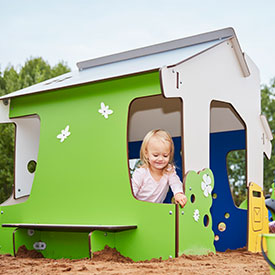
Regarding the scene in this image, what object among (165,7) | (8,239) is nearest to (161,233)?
(8,239)

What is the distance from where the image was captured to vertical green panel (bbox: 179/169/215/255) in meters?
4.15

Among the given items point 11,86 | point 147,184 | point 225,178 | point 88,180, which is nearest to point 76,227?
point 88,180

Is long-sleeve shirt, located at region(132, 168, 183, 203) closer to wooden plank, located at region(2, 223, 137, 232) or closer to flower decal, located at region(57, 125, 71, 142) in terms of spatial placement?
wooden plank, located at region(2, 223, 137, 232)

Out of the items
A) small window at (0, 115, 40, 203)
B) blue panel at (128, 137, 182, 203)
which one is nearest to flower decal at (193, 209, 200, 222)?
small window at (0, 115, 40, 203)

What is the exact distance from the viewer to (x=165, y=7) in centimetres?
1245

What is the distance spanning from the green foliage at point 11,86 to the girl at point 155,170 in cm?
953

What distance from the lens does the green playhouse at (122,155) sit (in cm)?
427

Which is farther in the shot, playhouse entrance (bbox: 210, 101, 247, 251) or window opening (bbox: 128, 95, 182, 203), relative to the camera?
window opening (bbox: 128, 95, 182, 203)

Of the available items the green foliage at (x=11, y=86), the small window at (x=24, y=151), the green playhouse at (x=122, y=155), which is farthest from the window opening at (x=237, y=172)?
the small window at (x=24, y=151)

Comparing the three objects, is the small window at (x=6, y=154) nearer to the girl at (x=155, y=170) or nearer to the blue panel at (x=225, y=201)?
the blue panel at (x=225, y=201)

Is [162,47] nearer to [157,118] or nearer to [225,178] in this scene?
[157,118]

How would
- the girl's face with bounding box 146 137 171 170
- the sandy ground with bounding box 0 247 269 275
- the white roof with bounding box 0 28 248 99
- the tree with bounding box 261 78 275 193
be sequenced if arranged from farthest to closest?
the tree with bounding box 261 78 275 193
the white roof with bounding box 0 28 248 99
the girl's face with bounding box 146 137 171 170
the sandy ground with bounding box 0 247 269 275

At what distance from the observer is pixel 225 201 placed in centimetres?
619

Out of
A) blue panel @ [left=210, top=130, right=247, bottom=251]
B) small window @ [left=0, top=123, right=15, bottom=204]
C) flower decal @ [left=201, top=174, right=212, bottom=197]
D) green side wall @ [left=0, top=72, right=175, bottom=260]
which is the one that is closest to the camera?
green side wall @ [left=0, top=72, right=175, bottom=260]
